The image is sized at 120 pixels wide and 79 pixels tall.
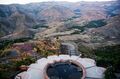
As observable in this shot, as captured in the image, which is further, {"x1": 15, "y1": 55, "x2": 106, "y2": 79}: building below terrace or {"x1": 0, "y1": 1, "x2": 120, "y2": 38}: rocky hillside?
{"x1": 0, "y1": 1, "x2": 120, "y2": 38}: rocky hillside

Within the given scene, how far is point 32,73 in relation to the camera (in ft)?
40.7

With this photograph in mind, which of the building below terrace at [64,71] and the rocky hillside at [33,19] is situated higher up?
the building below terrace at [64,71]

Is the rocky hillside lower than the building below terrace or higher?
lower

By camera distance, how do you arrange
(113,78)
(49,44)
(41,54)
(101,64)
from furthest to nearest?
(49,44) → (41,54) → (101,64) → (113,78)

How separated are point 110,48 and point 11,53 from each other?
32.7 feet

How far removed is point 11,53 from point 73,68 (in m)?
7.70

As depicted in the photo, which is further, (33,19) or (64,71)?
(33,19)

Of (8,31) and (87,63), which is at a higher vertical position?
(87,63)

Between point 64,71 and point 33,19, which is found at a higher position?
point 64,71

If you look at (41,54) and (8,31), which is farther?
(8,31)

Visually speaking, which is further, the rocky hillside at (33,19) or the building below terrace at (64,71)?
the rocky hillside at (33,19)

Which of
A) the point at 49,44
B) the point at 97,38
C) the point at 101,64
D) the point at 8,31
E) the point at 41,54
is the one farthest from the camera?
the point at 8,31

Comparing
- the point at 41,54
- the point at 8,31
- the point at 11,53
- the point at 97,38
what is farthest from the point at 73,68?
the point at 8,31

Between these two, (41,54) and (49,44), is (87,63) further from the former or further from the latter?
(49,44)
